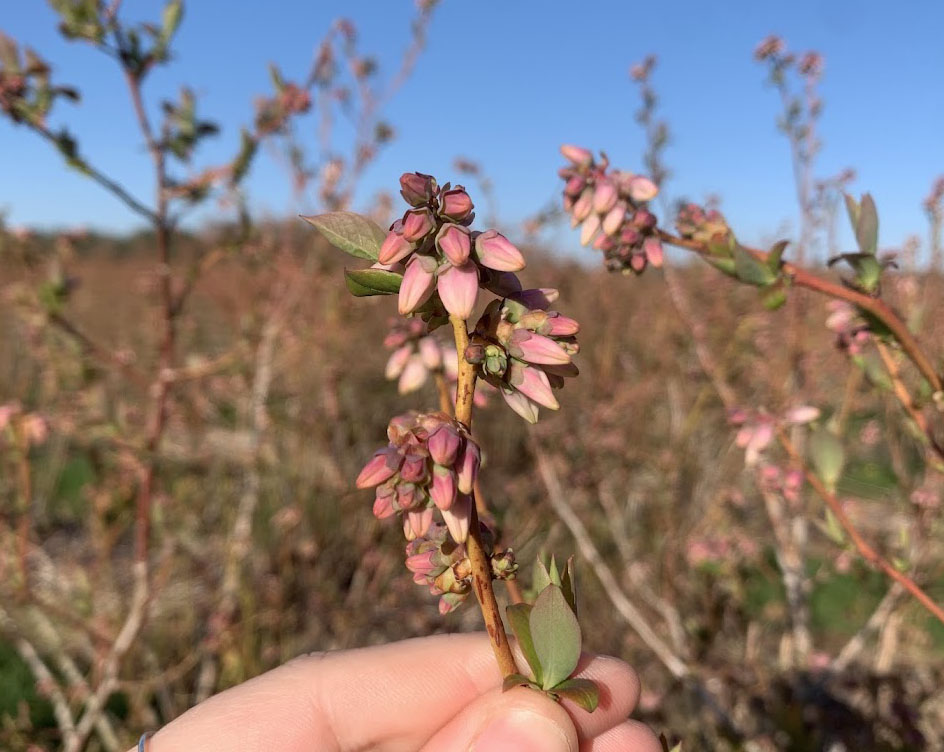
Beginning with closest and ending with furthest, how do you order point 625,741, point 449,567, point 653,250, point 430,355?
point 449,567
point 625,741
point 653,250
point 430,355

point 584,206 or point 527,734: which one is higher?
point 584,206

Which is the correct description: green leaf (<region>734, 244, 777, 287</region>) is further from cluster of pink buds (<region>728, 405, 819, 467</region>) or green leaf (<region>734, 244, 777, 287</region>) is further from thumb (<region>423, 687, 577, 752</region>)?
thumb (<region>423, 687, 577, 752</region>)

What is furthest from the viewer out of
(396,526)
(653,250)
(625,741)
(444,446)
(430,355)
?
(396,526)

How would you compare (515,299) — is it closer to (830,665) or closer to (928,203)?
(928,203)

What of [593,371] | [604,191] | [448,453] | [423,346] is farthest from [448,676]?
[593,371]

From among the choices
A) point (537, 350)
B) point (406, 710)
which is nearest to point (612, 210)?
point (537, 350)

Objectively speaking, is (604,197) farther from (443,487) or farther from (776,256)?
(443,487)

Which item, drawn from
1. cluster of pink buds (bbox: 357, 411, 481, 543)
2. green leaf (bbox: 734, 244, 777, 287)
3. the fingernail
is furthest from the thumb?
green leaf (bbox: 734, 244, 777, 287)
